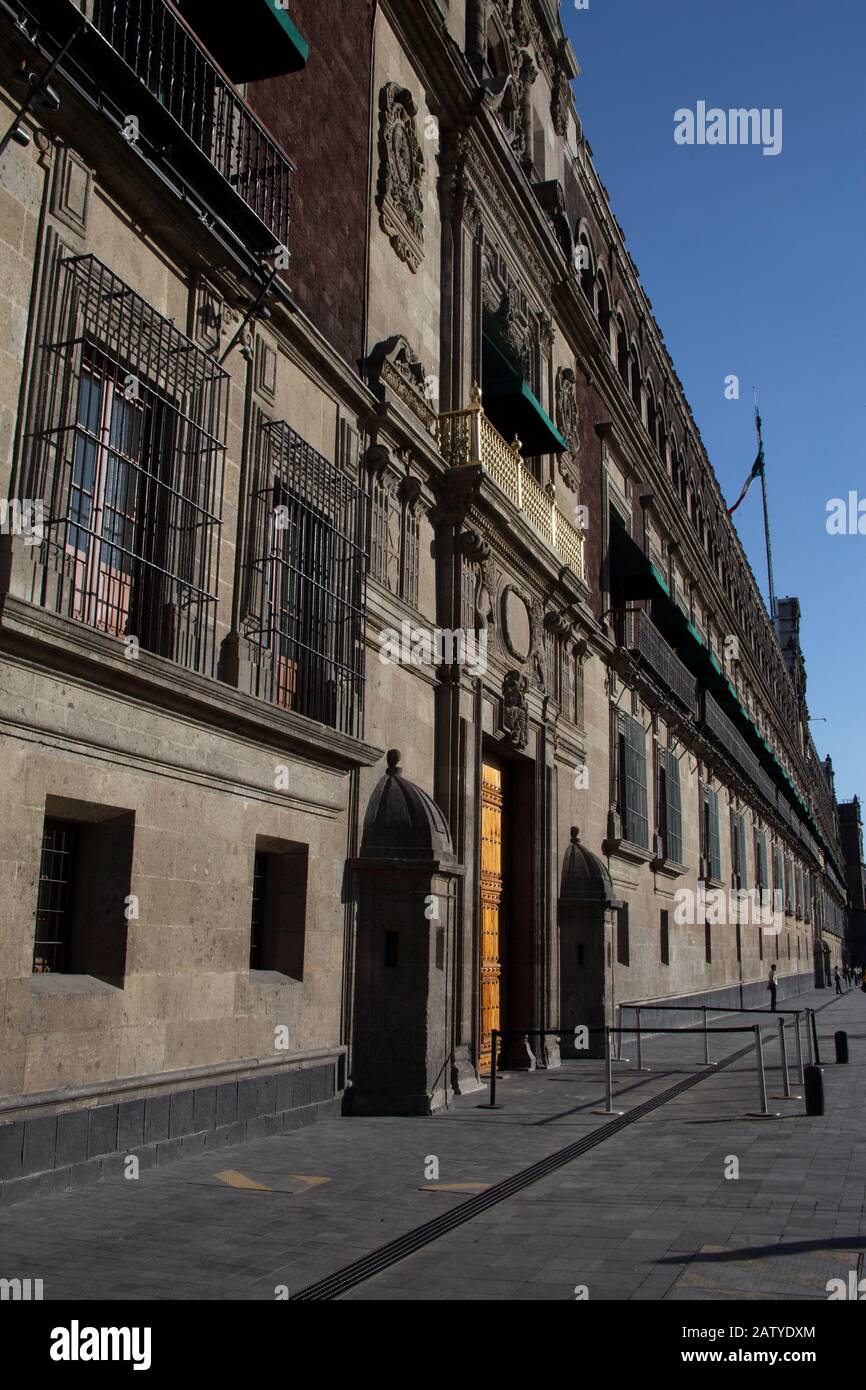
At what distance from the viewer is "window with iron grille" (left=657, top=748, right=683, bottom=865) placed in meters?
28.7

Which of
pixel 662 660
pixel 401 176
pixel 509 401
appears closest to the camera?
pixel 401 176

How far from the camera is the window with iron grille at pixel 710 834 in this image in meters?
34.8

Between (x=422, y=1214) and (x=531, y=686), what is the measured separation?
38.9 ft

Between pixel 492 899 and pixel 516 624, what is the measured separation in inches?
164

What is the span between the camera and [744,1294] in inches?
219

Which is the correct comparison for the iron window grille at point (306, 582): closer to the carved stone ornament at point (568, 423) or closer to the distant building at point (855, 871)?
the carved stone ornament at point (568, 423)

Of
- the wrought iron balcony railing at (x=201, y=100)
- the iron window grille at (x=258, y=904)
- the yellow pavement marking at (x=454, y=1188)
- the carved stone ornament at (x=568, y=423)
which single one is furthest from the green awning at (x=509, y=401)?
the yellow pavement marking at (x=454, y=1188)

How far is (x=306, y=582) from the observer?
12.3 meters

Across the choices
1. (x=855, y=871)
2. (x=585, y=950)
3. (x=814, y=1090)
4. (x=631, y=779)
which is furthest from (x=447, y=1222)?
(x=855, y=871)

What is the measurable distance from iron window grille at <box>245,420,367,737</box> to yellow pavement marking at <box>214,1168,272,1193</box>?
161 inches

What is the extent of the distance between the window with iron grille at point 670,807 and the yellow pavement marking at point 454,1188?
20150 millimetres

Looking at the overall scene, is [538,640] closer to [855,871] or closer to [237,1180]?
[237,1180]

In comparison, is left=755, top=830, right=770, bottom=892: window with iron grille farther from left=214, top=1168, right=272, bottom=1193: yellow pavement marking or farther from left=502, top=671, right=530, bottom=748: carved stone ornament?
left=214, top=1168, right=272, bottom=1193: yellow pavement marking
